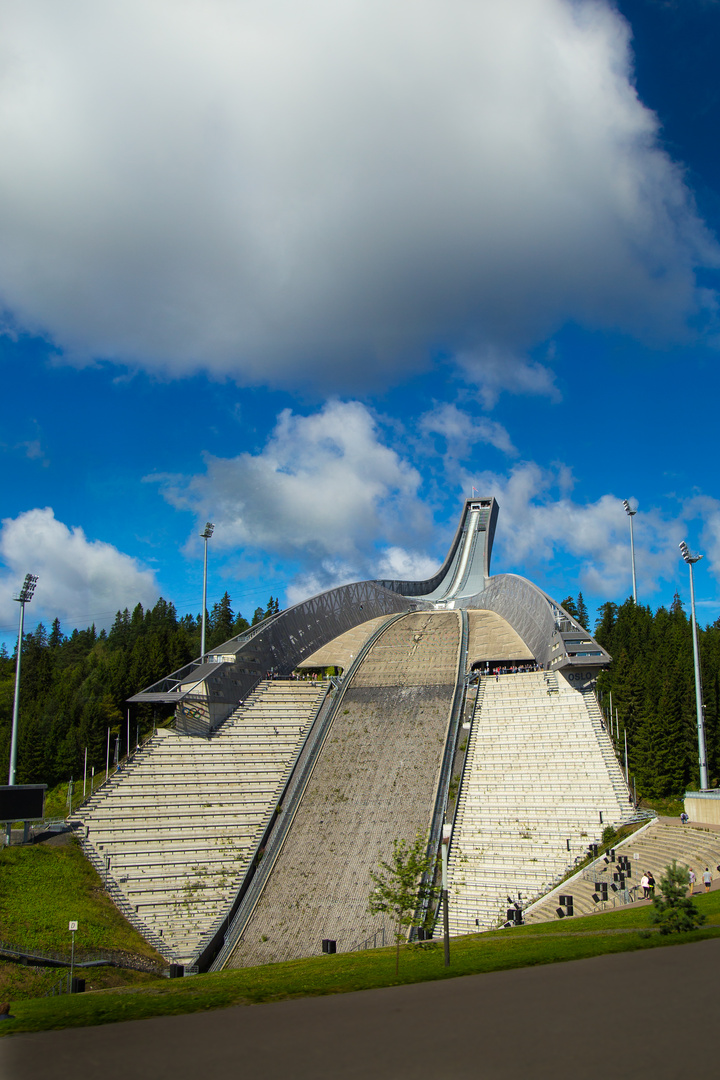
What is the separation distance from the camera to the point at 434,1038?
7922mm

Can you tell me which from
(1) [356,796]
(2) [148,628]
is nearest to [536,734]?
(1) [356,796]

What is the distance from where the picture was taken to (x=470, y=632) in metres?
54.4

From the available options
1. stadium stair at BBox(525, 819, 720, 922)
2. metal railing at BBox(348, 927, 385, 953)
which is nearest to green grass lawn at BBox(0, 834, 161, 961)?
metal railing at BBox(348, 927, 385, 953)

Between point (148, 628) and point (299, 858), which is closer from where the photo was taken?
point (299, 858)

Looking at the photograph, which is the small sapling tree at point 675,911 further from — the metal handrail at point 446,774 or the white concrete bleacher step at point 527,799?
the white concrete bleacher step at point 527,799

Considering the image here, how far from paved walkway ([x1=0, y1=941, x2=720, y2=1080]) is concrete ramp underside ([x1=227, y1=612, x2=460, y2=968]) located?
16624 mm

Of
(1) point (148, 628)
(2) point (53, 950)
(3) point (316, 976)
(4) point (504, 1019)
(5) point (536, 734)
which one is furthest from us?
(1) point (148, 628)

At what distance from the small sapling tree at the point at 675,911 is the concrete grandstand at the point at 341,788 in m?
12.5

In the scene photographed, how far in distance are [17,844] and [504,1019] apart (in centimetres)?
2648

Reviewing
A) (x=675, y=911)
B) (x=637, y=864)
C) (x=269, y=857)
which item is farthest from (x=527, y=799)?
(x=675, y=911)

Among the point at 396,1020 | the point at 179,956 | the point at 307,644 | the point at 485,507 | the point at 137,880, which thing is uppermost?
the point at 485,507

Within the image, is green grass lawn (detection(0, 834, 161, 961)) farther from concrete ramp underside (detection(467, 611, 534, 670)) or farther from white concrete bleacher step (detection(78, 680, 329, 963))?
concrete ramp underside (detection(467, 611, 534, 670))

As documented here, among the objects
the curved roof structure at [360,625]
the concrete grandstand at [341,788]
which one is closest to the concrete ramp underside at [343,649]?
the curved roof structure at [360,625]

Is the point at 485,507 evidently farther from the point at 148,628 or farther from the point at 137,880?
the point at 137,880
